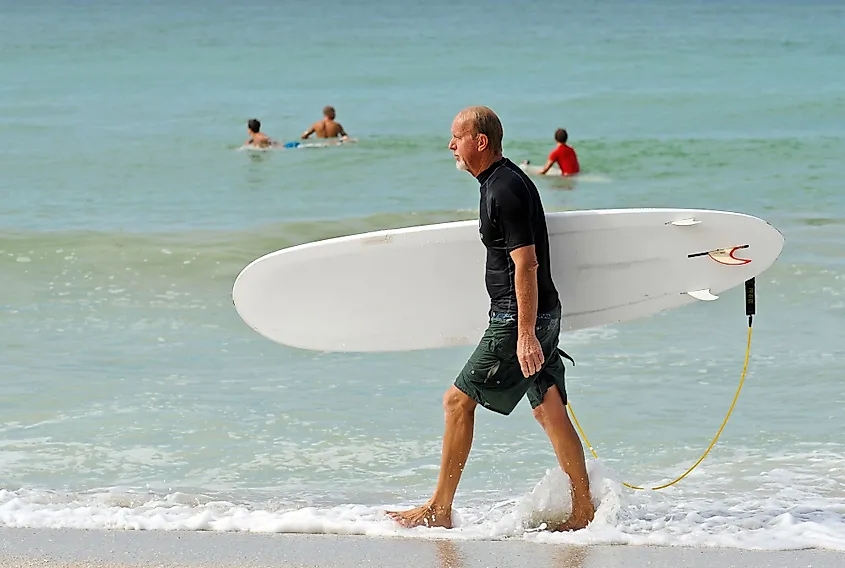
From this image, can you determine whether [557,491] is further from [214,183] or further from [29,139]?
[29,139]

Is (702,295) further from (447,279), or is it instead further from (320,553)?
(320,553)

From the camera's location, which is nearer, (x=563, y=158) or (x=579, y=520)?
(x=579, y=520)

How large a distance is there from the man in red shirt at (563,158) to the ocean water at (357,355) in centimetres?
35

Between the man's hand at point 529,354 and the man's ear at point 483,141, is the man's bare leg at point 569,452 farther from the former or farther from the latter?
the man's ear at point 483,141

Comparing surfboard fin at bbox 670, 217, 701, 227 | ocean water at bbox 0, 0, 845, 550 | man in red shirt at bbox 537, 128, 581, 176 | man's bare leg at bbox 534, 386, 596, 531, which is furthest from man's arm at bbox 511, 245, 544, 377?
man in red shirt at bbox 537, 128, 581, 176

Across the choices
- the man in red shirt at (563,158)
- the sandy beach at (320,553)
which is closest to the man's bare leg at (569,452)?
the sandy beach at (320,553)

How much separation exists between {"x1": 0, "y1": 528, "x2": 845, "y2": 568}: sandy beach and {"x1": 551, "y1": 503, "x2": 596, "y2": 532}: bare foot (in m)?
0.32

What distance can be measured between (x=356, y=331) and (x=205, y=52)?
46.2 meters

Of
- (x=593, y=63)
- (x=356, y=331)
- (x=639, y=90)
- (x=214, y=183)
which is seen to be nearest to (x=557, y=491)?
(x=356, y=331)

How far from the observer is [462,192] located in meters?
16.0

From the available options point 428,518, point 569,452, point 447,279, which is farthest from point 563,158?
point 428,518

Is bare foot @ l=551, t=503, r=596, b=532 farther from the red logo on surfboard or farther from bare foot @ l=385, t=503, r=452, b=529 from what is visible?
the red logo on surfboard

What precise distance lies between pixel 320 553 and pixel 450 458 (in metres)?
0.63

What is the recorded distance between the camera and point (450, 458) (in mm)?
3865
